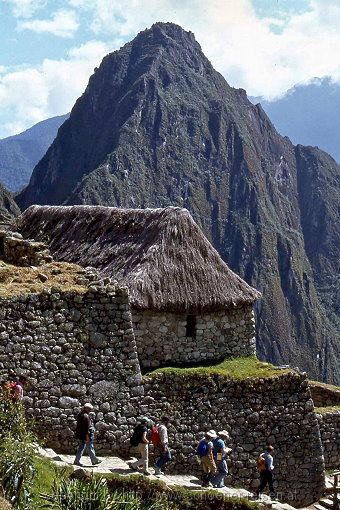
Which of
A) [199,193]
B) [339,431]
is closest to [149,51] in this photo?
[199,193]

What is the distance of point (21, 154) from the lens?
570 feet

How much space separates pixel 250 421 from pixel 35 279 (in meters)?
5.30

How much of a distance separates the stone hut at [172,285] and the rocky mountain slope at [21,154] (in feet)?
475

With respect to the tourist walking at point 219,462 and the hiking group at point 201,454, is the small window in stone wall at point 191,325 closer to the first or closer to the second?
the hiking group at point 201,454

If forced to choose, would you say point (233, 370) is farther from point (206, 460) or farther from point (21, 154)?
point (21, 154)

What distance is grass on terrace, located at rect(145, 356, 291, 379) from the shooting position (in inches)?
520

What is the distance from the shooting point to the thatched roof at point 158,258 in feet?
47.5

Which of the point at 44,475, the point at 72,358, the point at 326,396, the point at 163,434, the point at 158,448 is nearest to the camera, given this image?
the point at 44,475

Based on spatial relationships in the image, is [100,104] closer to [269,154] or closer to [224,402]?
[269,154]

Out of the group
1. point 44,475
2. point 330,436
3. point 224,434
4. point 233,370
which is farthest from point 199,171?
point 44,475

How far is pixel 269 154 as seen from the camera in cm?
16712

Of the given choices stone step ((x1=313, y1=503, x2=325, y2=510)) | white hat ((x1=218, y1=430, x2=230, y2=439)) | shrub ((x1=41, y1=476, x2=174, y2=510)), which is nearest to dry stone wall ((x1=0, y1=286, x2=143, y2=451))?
white hat ((x1=218, y1=430, x2=230, y2=439))

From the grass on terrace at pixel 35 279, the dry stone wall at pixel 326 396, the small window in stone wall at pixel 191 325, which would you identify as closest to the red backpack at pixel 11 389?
the grass on terrace at pixel 35 279

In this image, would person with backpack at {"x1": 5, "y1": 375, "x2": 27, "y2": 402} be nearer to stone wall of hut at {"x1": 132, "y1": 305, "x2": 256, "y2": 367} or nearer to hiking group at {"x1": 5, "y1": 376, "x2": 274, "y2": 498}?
hiking group at {"x1": 5, "y1": 376, "x2": 274, "y2": 498}
